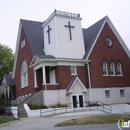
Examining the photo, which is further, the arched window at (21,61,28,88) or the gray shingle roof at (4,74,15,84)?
the gray shingle roof at (4,74,15,84)

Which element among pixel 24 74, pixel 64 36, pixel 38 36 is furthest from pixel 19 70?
pixel 64 36

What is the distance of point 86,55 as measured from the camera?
3098 cm

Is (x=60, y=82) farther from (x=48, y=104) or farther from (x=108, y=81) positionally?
(x=108, y=81)

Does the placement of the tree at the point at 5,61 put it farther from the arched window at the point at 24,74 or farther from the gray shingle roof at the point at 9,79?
the arched window at the point at 24,74

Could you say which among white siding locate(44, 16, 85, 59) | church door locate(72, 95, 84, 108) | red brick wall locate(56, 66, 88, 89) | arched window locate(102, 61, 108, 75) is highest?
white siding locate(44, 16, 85, 59)

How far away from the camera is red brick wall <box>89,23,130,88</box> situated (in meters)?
31.0

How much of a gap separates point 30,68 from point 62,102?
8450mm

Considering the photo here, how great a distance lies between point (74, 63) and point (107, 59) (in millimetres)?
5541

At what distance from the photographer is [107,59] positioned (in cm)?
3256

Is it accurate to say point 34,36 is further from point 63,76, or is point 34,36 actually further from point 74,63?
point 63,76

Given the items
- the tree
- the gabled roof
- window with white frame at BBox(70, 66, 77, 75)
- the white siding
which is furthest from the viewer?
the tree

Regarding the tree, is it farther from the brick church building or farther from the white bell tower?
the white bell tower

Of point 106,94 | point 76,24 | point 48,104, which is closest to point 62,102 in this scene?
point 48,104

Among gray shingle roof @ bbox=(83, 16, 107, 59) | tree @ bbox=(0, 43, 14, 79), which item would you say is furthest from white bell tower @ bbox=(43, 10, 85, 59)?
tree @ bbox=(0, 43, 14, 79)
